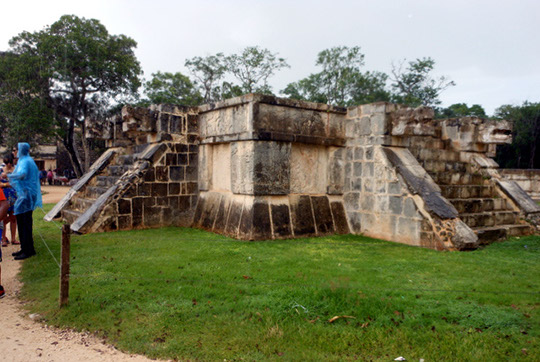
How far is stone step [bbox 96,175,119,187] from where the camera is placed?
8.40 metres

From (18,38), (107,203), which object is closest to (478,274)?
(107,203)

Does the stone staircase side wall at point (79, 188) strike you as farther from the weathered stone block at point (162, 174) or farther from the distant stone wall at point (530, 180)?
the distant stone wall at point (530, 180)

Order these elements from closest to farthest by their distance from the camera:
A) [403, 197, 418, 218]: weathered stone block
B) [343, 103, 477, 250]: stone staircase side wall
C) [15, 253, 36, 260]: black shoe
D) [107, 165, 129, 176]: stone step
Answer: [15, 253, 36, 260]: black shoe → [343, 103, 477, 250]: stone staircase side wall → [403, 197, 418, 218]: weathered stone block → [107, 165, 129, 176]: stone step

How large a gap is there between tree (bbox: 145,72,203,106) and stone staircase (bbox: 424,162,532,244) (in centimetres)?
2295

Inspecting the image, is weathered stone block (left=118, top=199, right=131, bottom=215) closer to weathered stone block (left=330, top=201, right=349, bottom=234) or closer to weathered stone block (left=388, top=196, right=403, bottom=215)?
weathered stone block (left=330, top=201, right=349, bottom=234)

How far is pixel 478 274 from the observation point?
4648 millimetres

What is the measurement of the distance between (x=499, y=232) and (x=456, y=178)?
55.7 inches

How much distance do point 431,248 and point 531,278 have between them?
1715 mm

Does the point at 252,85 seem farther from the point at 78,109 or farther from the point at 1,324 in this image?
the point at 1,324

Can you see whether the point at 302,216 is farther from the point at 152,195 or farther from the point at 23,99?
the point at 23,99

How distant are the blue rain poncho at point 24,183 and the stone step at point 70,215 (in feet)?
6.76

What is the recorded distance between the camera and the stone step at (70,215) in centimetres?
801

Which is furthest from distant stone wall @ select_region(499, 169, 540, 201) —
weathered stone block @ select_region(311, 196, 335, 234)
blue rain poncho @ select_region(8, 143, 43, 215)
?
blue rain poncho @ select_region(8, 143, 43, 215)

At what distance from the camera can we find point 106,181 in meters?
8.67
